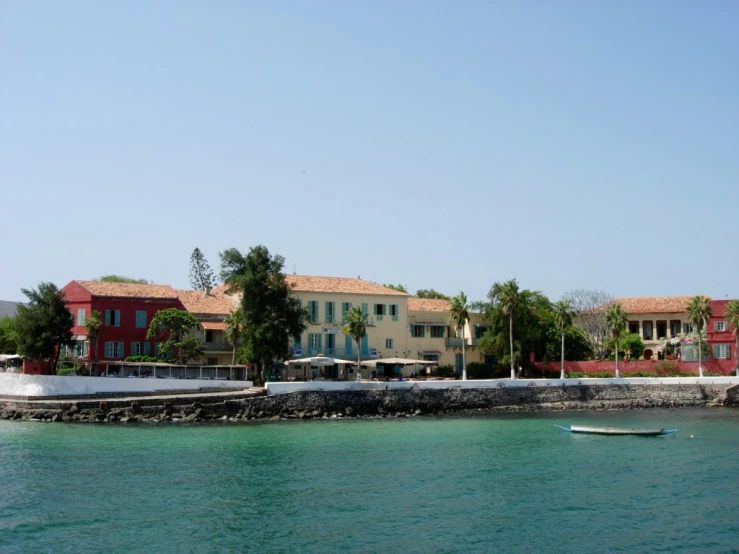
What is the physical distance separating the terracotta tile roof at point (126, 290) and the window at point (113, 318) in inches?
50.9

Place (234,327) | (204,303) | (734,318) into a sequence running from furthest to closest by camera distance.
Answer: (204,303) < (734,318) < (234,327)

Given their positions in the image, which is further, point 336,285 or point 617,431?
point 336,285

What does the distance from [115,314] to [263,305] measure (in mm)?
11577

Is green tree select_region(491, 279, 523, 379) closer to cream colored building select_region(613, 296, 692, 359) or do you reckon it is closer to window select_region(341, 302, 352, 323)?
window select_region(341, 302, 352, 323)

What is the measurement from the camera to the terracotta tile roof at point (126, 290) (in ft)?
206

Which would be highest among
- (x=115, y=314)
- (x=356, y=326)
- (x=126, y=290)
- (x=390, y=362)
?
(x=126, y=290)

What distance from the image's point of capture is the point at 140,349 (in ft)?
206

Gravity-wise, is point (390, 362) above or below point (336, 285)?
below

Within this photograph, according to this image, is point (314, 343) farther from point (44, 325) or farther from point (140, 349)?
point (44, 325)

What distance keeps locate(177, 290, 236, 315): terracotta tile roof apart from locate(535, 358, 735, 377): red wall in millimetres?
28790

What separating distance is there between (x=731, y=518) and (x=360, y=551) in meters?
12.5

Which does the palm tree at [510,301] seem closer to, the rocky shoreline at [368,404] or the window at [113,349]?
the rocky shoreline at [368,404]

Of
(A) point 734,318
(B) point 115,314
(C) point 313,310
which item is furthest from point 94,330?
(A) point 734,318

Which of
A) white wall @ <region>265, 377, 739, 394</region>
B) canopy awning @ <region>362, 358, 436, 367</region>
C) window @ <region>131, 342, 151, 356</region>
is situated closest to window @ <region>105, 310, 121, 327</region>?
window @ <region>131, 342, 151, 356</region>
